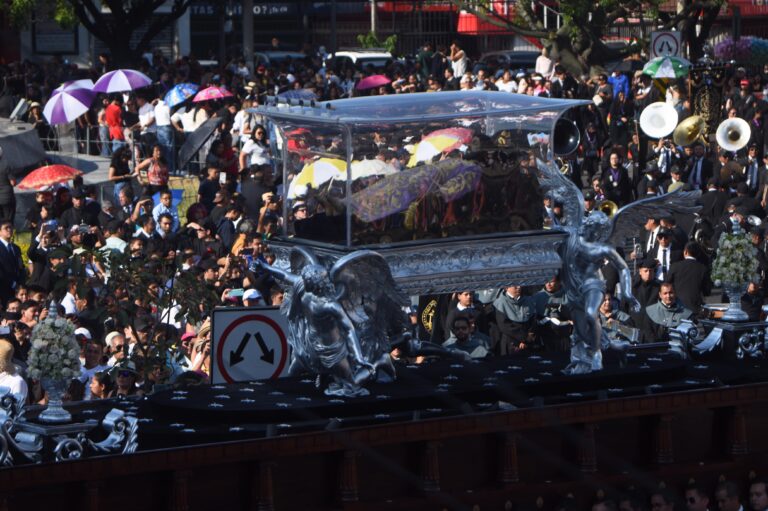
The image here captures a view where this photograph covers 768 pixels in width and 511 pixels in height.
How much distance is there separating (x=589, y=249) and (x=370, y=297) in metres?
1.87

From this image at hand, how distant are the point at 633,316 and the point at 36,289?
5.74 m

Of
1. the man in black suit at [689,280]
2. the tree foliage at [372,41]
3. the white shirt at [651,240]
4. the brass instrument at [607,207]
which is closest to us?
the man in black suit at [689,280]

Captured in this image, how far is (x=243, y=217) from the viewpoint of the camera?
2200 centimetres

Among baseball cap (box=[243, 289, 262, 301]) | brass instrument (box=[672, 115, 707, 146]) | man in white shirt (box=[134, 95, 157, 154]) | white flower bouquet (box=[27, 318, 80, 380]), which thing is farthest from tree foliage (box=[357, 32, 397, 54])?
white flower bouquet (box=[27, 318, 80, 380])

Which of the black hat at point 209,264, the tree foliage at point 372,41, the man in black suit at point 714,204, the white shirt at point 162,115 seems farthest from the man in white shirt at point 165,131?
the tree foliage at point 372,41

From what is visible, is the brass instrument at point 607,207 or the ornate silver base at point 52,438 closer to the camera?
the ornate silver base at point 52,438

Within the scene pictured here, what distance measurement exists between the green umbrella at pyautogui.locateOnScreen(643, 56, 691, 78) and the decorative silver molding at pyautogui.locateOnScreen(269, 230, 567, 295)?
18306 mm

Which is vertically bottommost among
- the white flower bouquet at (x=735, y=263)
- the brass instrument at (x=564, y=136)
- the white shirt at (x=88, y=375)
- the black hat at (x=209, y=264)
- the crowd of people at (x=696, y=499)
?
the crowd of people at (x=696, y=499)

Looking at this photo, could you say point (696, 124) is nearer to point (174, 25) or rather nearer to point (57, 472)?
point (57, 472)

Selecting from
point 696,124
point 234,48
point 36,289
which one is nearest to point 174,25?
point 234,48

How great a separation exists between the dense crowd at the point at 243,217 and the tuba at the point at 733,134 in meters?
0.30

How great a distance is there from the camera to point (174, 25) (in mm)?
53688

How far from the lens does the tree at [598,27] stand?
40406 millimetres

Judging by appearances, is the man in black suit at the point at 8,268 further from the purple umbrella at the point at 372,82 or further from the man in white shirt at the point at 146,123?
the purple umbrella at the point at 372,82
